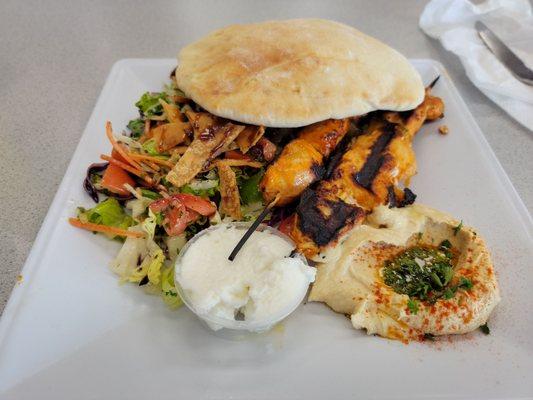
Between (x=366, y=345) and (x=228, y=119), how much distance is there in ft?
4.26

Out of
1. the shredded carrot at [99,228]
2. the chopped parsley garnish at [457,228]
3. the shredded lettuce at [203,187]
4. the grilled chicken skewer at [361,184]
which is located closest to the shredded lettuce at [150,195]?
the shredded lettuce at [203,187]

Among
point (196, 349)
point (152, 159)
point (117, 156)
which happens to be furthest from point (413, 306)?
point (117, 156)

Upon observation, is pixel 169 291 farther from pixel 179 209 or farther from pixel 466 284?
pixel 466 284

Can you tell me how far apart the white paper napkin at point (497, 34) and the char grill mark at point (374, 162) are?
4.04ft

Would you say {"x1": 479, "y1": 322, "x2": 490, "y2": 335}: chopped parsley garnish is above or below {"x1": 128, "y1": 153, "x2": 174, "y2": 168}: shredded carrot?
above

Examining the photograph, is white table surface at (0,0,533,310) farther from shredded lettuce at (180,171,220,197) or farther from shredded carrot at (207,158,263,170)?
shredded carrot at (207,158,263,170)

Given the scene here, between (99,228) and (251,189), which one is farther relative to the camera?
(251,189)

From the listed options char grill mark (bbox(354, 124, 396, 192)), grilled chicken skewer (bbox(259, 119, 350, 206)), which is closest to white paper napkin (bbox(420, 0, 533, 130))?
char grill mark (bbox(354, 124, 396, 192))

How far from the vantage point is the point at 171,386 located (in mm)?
1559

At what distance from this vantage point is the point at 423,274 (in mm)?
1907

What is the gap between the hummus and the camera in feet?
5.69

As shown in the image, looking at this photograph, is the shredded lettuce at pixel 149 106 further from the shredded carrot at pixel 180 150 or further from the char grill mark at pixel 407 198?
the char grill mark at pixel 407 198

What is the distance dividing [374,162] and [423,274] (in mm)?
635

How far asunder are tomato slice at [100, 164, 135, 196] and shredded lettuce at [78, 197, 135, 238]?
57mm
